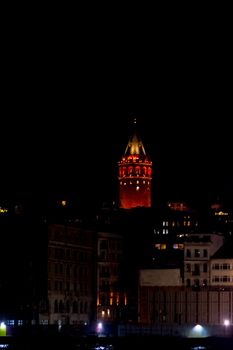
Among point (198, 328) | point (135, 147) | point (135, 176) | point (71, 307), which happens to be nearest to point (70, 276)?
point (71, 307)

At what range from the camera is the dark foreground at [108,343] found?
3063 inches

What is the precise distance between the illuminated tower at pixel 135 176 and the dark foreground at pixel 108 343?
78695mm

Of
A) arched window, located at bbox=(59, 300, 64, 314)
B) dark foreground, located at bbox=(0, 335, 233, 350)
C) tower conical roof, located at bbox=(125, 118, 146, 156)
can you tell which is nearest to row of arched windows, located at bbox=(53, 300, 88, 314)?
arched window, located at bbox=(59, 300, 64, 314)

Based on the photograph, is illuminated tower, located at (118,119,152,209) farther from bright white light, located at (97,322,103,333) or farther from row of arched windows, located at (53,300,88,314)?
bright white light, located at (97,322,103,333)

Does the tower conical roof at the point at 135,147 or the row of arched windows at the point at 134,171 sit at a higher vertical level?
the tower conical roof at the point at 135,147

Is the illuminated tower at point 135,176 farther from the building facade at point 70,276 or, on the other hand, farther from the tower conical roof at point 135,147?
the building facade at point 70,276

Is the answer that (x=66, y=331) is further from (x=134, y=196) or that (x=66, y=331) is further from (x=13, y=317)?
(x=134, y=196)

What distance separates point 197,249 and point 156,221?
3952 cm

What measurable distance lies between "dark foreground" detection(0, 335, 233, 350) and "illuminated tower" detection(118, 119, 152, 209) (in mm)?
78695

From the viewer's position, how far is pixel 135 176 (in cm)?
16388

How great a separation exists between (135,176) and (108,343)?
273ft

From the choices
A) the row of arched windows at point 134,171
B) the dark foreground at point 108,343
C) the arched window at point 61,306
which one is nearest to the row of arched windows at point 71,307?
the arched window at point 61,306

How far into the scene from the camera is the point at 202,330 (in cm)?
9238

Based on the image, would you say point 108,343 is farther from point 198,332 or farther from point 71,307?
point 71,307
